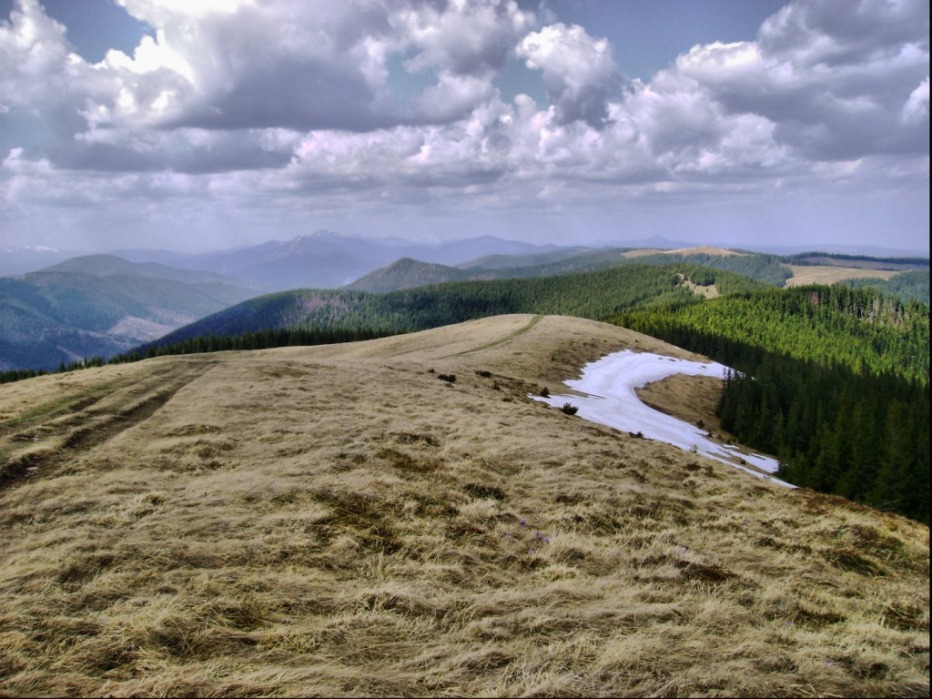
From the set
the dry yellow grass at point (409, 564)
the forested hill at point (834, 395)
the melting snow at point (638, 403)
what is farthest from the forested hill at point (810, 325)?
the dry yellow grass at point (409, 564)

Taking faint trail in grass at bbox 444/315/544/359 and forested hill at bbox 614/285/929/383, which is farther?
forested hill at bbox 614/285/929/383

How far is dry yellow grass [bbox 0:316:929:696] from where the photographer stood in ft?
22.7

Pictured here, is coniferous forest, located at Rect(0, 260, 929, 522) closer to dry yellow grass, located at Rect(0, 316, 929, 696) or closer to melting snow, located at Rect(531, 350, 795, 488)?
melting snow, located at Rect(531, 350, 795, 488)

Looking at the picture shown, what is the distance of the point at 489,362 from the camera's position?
5034 centimetres

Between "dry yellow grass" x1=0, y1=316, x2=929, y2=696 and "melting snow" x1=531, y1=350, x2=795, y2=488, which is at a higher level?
"dry yellow grass" x1=0, y1=316, x2=929, y2=696

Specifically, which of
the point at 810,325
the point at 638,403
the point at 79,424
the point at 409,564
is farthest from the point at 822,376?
the point at 810,325

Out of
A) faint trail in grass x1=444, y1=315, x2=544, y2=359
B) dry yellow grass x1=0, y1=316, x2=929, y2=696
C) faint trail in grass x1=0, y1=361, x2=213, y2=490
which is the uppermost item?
faint trail in grass x1=0, y1=361, x2=213, y2=490

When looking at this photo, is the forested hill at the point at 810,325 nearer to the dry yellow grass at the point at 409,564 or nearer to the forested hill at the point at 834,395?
the forested hill at the point at 834,395

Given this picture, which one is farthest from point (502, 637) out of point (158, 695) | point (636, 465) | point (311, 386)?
point (311, 386)

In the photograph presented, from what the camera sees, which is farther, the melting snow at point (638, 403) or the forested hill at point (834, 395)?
the forested hill at point (834, 395)

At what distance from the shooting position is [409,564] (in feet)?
34.3

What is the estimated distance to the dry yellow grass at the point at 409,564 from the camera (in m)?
6.91

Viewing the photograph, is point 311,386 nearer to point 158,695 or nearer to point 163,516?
point 163,516

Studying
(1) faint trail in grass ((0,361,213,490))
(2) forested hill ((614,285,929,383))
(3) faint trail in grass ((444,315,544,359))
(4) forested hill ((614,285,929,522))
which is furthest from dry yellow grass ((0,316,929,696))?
(2) forested hill ((614,285,929,383))
